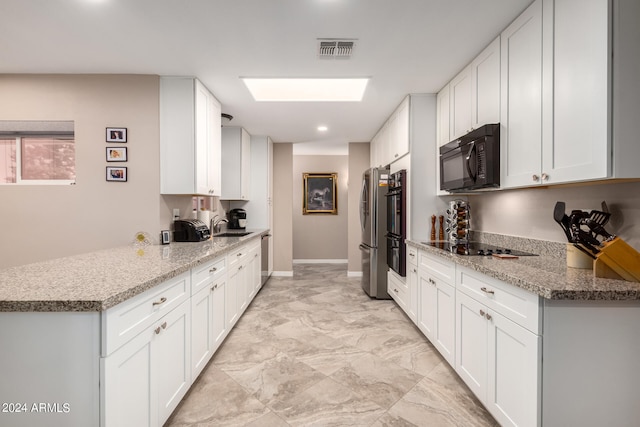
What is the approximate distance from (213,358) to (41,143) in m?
2.66

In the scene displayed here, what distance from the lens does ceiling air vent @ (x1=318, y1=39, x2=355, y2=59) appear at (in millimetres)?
2259

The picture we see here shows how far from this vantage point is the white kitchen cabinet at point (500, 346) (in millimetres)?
1364

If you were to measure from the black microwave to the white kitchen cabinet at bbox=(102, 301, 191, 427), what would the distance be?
2174 millimetres

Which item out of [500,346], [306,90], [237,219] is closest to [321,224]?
[237,219]

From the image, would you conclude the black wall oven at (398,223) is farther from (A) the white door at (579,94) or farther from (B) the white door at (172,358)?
(B) the white door at (172,358)

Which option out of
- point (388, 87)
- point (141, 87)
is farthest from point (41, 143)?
point (388, 87)

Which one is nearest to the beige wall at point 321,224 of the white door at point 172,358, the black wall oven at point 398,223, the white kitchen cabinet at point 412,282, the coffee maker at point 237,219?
the coffee maker at point 237,219

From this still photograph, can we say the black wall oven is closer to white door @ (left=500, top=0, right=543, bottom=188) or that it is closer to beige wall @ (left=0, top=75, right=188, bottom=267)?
white door @ (left=500, top=0, right=543, bottom=188)

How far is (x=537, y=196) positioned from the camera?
2.26 meters

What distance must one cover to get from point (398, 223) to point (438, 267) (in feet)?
3.78

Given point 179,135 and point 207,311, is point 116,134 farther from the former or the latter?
point 207,311

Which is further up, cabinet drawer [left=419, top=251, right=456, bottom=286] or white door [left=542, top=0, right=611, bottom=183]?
white door [left=542, top=0, right=611, bottom=183]

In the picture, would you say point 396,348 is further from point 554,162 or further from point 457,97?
point 457,97

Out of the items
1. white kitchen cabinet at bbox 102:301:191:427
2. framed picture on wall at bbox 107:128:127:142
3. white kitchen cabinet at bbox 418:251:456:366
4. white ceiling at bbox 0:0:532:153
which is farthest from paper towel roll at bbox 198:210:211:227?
white kitchen cabinet at bbox 418:251:456:366
